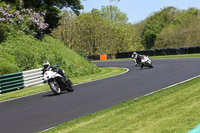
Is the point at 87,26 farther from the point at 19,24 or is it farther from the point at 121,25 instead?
the point at 19,24

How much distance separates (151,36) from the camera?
117438 millimetres

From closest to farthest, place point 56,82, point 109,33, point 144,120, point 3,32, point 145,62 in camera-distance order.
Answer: point 144,120
point 56,82
point 3,32
point 145,62
point 109,33

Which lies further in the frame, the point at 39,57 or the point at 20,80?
the point at 39,57

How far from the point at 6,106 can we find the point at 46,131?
586 cm

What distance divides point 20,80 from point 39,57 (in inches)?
237

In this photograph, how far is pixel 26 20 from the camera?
101 ft

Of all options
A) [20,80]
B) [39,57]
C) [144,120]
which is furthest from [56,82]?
[39,57]

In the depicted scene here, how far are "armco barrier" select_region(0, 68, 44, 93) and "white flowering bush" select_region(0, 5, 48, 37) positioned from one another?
26.3 feet

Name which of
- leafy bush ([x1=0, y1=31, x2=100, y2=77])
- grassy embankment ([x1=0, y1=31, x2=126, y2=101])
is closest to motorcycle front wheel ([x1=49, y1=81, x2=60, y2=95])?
grassy embankment ([x1=0, y1=31, x2=126, y2=101])

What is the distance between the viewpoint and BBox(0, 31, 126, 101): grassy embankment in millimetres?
24281

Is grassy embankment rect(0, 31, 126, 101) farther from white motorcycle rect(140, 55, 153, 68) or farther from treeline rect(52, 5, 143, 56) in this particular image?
treeline rect(52, 5, 143, 56)

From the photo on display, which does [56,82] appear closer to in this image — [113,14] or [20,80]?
[20,80]

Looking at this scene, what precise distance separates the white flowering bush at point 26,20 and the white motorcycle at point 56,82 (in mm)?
14315

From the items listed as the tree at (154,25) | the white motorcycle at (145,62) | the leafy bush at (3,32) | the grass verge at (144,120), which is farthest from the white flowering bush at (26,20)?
the tree at (154,25)
